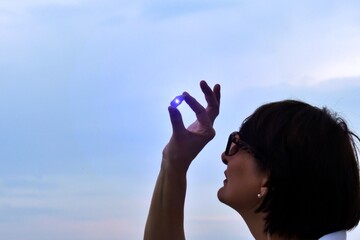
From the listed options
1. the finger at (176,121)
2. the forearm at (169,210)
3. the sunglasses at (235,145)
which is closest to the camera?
the sunglasses at (235,145)

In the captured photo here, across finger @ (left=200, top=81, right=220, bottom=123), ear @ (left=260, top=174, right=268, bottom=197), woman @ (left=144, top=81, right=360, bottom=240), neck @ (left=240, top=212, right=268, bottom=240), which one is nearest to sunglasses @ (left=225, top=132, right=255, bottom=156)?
woman @ (left=144, top=81, right=360, bottom=240)

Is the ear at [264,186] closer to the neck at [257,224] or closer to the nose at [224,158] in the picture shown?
the neck at [257,224]

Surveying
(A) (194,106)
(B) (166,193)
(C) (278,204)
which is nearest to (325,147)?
(C) (278,204)

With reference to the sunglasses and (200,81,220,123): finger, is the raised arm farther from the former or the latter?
the sunglasses

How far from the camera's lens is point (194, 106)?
4.32m

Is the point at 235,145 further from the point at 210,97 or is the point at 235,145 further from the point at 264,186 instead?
the point at 210,97

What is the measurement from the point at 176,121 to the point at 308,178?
44.2 inches

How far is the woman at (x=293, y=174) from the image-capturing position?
3475 mm

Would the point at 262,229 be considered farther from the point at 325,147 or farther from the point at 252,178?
the point at 325,147

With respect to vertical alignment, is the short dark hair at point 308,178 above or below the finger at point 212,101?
below

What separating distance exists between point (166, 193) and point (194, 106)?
68 cm

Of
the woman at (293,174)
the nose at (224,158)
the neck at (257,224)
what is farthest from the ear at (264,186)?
the nose at (224,158)

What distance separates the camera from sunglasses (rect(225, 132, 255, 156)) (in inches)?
145

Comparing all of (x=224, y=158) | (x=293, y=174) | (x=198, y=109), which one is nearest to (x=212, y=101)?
(x=198, y=109)
